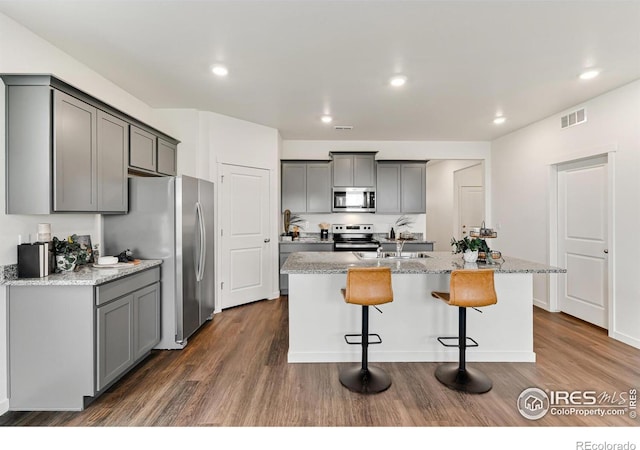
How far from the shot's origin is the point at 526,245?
498cm

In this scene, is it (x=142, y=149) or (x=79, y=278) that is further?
(x=142, y=149)

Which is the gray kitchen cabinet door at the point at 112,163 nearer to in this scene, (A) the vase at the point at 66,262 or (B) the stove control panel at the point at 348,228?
(A) the vase at the point at 66,262

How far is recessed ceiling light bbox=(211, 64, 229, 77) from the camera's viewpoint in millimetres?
3080

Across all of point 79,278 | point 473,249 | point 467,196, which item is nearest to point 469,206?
point 467,196

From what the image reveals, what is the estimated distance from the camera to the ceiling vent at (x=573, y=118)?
3.95 m

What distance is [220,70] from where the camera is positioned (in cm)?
313

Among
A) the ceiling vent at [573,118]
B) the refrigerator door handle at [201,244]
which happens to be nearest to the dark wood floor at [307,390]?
the refrigerator door handle at [201,244]

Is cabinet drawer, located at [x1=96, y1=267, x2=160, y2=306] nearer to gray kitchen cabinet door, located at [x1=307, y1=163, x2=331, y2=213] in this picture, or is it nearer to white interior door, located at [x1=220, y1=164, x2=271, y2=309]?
white interior door, located at [x1=220, y1=164, x2=271, y2=309]

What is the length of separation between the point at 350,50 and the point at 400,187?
3.39 metres

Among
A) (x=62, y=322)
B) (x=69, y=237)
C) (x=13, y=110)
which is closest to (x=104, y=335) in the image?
(x=62, y=322)

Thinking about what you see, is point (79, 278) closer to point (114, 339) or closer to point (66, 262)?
point (66, 262)

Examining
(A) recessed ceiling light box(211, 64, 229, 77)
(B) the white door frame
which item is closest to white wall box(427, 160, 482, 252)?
(B) the white door frame

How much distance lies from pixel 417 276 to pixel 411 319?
15.7 inches

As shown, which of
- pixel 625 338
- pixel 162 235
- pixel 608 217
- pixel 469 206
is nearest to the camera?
pixel 162 235
